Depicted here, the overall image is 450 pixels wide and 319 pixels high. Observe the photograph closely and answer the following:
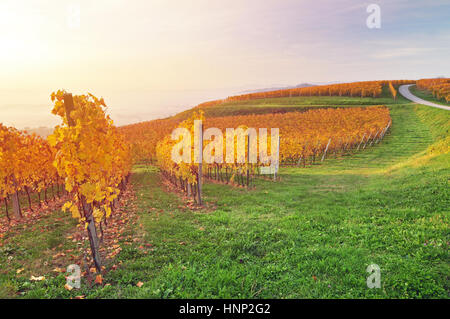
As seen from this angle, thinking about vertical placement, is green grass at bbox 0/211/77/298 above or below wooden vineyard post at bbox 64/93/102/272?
below

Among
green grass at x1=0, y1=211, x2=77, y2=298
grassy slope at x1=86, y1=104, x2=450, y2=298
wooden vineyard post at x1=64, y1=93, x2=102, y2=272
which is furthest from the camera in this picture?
wooden vineyard post at x1=64, y1=93, x2=102, y2=272

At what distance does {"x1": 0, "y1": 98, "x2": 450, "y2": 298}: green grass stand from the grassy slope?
0.03m

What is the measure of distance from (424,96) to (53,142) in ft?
332

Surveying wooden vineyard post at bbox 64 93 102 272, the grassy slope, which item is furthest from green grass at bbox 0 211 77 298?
the grassy slope

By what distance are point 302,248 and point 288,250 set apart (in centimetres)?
44

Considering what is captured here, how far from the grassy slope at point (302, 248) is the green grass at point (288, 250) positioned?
0.08ft

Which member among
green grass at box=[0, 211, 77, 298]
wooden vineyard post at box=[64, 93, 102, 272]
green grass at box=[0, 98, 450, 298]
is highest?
wooden vineyard post at box=[64, 93, 102, 272]

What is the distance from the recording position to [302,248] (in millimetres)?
7352

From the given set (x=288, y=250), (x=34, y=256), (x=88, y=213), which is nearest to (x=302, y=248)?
(x=288, y=250)

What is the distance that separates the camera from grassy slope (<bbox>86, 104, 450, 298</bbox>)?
18.1 ft

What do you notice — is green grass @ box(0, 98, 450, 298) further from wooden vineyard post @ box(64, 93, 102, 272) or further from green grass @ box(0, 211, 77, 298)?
wooden vineyard post @ box(64, 93, 102, 272)

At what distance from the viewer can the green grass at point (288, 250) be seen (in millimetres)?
5516

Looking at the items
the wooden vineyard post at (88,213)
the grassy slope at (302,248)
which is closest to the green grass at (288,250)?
the grassy slope at (302,248)

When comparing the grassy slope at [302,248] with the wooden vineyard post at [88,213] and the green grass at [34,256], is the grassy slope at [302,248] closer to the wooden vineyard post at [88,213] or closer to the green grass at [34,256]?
the wooden vineyard post at [88,213]
